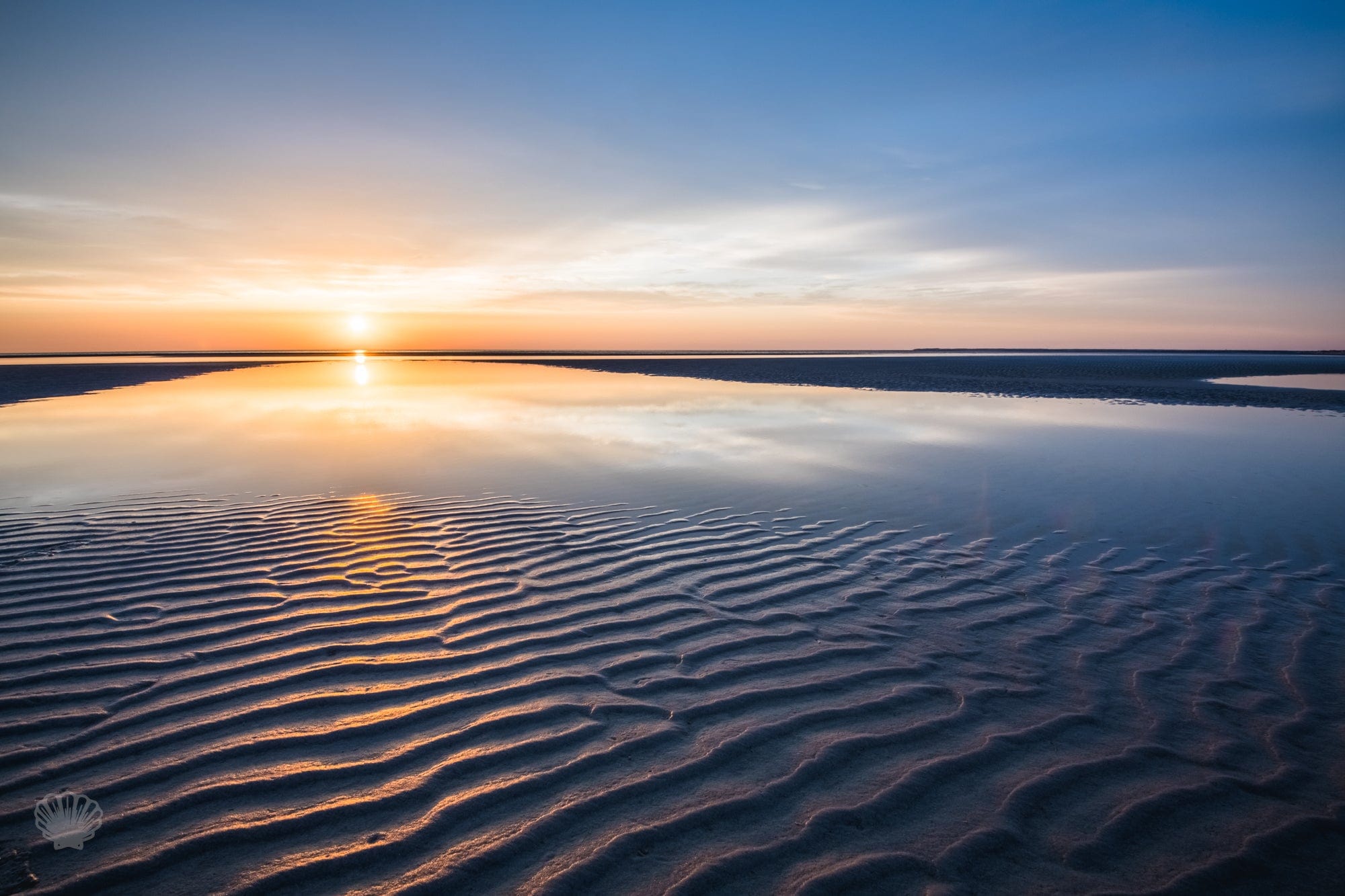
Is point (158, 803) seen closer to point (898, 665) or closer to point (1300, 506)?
point (898, 665)

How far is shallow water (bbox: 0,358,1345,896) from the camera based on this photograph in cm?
248

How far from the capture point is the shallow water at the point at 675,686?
248 cm

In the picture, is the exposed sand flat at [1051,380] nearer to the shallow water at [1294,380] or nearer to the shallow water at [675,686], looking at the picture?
the shallow water at [1294,380]

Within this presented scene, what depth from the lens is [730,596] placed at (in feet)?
16.1

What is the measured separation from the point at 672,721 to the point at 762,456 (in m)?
7.77

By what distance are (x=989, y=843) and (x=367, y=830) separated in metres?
2.27

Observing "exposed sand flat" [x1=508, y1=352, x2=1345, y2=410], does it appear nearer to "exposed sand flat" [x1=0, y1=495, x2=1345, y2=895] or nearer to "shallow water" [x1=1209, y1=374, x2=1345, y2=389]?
"shallow water" [x1=1209, y1=374, x2=1345, y2=389]

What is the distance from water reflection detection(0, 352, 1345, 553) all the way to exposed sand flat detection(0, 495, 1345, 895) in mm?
2081

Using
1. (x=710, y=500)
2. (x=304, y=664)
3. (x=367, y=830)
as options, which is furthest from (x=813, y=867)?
(x=710, y=500)

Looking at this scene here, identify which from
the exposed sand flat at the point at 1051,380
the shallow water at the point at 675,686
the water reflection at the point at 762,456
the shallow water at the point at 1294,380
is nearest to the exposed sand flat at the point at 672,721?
the shallow water at the point at 675,686

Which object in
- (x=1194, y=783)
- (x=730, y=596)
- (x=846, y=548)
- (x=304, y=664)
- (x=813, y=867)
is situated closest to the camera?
(x=813, y=867)

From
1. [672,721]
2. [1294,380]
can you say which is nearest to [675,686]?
[672,721]

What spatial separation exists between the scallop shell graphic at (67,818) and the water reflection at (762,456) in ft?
17.6

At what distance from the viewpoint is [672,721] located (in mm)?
3301
